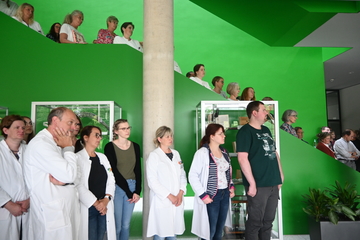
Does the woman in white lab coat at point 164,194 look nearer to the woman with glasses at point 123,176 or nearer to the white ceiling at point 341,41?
the woman with glasses at point 123,176

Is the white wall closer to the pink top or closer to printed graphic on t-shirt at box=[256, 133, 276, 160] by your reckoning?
printed graphic on t-shirt at box=[256, 133, 276, 160]

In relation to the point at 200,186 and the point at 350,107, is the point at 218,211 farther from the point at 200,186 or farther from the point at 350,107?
the point at 350,107

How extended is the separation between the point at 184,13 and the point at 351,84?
7.42 metres

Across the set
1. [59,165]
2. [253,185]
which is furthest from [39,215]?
[253,185]

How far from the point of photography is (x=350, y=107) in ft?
41.2

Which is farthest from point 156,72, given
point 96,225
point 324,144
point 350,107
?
point 350,107

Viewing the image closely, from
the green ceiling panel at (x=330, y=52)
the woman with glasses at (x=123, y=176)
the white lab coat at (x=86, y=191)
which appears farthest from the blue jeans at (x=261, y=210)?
the green ceiling panel at (x=330, y=52)

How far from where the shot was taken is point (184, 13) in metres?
8.73

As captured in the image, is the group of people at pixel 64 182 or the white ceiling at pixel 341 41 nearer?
the group of people at pixel 64 182

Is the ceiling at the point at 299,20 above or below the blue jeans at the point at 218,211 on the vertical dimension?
above

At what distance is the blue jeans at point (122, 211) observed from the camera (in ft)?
12.2

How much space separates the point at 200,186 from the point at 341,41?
19.3 ft

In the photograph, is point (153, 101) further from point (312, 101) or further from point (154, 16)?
point (312, 101)

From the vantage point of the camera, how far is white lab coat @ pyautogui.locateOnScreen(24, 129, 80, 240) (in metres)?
2.55
